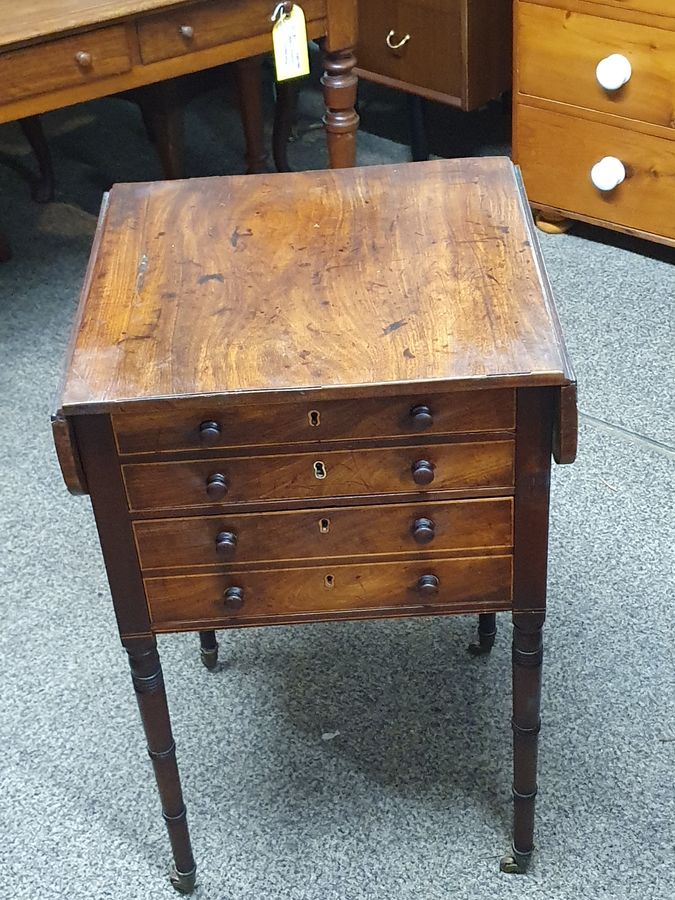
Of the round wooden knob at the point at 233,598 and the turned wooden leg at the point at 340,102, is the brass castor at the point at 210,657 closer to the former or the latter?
the round wooden knob at the point at 233,598

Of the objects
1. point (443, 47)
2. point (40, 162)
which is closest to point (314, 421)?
point (443, 47)

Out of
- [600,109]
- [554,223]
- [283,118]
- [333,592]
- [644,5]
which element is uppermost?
[644,5]

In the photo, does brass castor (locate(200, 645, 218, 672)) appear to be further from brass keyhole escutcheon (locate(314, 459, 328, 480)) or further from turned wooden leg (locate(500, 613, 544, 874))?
brass keyhole escutcheon (locate(314, 459, 328, 480))

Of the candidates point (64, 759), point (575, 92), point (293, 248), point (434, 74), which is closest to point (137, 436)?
point (293, 248)

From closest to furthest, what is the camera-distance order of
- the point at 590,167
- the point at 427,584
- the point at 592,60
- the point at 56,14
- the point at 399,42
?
1. the point at 427,584
2. the point at 56,14
3. the point at 592,60
4. the point at 590,167
5. the point at 399,42

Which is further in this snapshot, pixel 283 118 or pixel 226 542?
pixel 283 118

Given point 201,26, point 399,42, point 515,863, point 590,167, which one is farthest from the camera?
point 399,42

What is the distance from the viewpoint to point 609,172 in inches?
92.5

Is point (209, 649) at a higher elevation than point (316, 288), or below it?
below

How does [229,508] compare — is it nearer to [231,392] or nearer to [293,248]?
[231,392]

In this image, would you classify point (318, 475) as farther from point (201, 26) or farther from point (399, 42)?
point (399, 42)

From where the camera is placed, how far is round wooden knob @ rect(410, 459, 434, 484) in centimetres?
101

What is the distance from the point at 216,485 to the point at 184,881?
0.54 meters

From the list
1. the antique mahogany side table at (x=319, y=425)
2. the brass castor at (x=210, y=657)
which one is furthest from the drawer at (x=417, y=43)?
the brass castor at (x=210, y=657)
